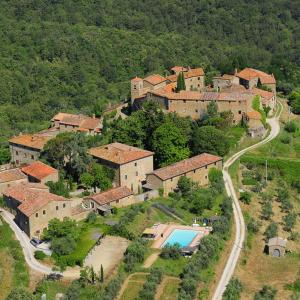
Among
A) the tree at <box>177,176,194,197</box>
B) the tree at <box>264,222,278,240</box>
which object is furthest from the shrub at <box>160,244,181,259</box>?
the tree at <box>177,176,194,197</box>

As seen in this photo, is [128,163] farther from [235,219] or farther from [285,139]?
[285,139]

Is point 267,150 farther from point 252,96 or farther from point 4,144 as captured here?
point 4,144

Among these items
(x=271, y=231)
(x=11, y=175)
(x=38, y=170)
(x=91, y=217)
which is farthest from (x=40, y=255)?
(x=271, y=231)

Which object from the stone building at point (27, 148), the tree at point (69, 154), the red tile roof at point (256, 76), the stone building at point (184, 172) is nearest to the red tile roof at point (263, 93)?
the red tile roof at point (256, 76)

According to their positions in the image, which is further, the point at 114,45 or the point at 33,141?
the point at 114,45

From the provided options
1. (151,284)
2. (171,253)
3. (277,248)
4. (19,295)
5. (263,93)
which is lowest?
(277,248)

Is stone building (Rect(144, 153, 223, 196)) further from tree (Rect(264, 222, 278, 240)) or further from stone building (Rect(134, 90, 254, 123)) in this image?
stone building (Rect(134, 90, 254, 123))
